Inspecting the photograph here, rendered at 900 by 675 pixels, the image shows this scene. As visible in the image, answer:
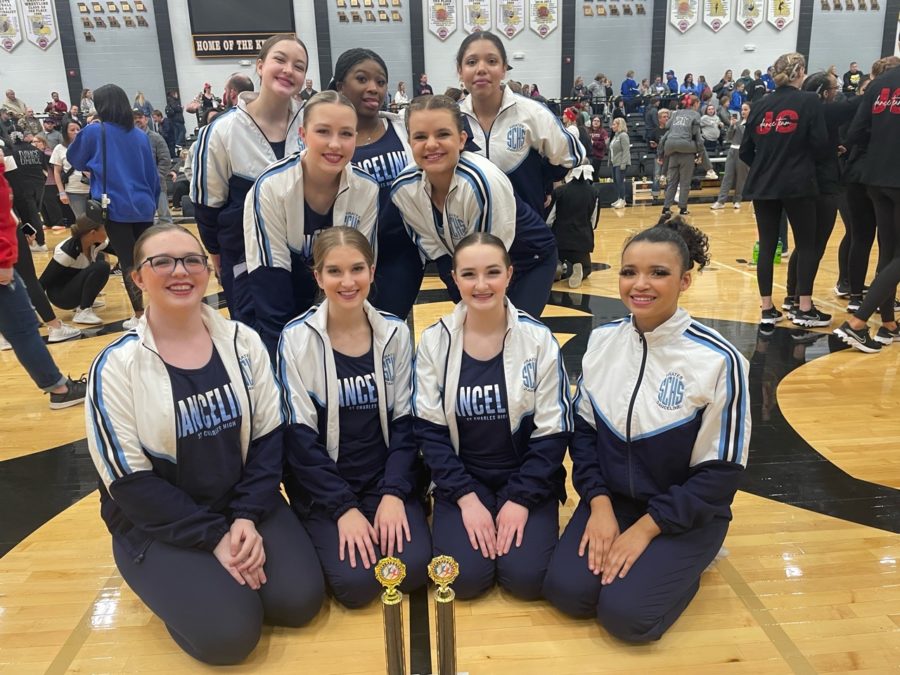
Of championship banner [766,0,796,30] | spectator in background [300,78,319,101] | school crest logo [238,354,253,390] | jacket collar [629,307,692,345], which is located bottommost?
school crest logo [238,354,253,390]

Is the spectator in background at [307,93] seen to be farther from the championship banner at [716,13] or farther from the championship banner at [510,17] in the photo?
the championship banner at [716,13]

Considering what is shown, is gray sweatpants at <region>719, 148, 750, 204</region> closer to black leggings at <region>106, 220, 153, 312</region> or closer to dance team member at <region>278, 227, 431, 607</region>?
black leggings at <region>106, 220, 153, 312</region>

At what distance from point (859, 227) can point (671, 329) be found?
3.42m

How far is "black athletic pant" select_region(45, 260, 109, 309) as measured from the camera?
5.00m

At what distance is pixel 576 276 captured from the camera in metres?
5.93

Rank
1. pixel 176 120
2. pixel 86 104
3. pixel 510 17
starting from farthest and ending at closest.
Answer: pixel 510 17 < pixel 176 120 < pixel 86 104

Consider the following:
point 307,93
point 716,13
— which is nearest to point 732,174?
point 307,93

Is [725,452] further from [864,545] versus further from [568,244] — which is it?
[568,244]

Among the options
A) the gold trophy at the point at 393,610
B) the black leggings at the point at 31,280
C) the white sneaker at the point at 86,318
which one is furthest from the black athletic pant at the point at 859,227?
the white sneaker at the point at 86,318

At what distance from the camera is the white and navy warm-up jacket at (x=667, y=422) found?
5.99 feet

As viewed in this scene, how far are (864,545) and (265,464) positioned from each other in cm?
200

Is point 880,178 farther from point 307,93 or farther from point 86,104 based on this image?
point 86,104

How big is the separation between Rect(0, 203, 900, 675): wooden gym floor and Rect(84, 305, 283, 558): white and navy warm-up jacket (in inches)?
14.3

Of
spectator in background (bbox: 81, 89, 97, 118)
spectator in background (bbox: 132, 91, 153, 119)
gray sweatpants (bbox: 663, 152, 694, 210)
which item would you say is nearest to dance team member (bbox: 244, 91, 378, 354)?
gray sweatpants (bbox: 663, 152, 694, 210)
